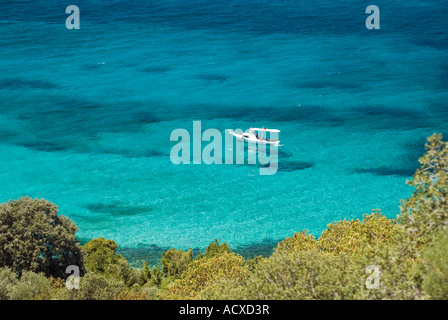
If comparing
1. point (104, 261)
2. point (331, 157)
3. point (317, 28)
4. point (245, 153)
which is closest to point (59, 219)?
point (104, 261)

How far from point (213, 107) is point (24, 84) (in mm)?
16869

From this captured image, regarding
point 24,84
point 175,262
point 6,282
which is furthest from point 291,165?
point 24,84

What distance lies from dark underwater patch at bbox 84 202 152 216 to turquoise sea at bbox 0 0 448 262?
137mm

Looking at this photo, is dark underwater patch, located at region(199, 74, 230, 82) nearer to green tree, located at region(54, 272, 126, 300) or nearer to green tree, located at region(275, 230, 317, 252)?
green tree, located at region(275, 230, 317, 252)

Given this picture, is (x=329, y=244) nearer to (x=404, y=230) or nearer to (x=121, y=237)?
(x=404, y=230)

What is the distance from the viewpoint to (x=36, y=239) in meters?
19.8

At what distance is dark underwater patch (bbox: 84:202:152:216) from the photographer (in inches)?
1281

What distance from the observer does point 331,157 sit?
39.4 m

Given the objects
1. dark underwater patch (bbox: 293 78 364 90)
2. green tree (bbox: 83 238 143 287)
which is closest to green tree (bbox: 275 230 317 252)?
green tree (bbox: 83 238 143 287)

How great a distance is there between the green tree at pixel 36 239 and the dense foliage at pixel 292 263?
32mm

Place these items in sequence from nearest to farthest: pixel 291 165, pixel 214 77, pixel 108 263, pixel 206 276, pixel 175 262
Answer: pixel 206 276 → pixel 108 263 → pixel 175 262 → pixel 291 165 → pixel 214 77

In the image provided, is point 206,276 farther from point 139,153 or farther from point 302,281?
point 139,153
